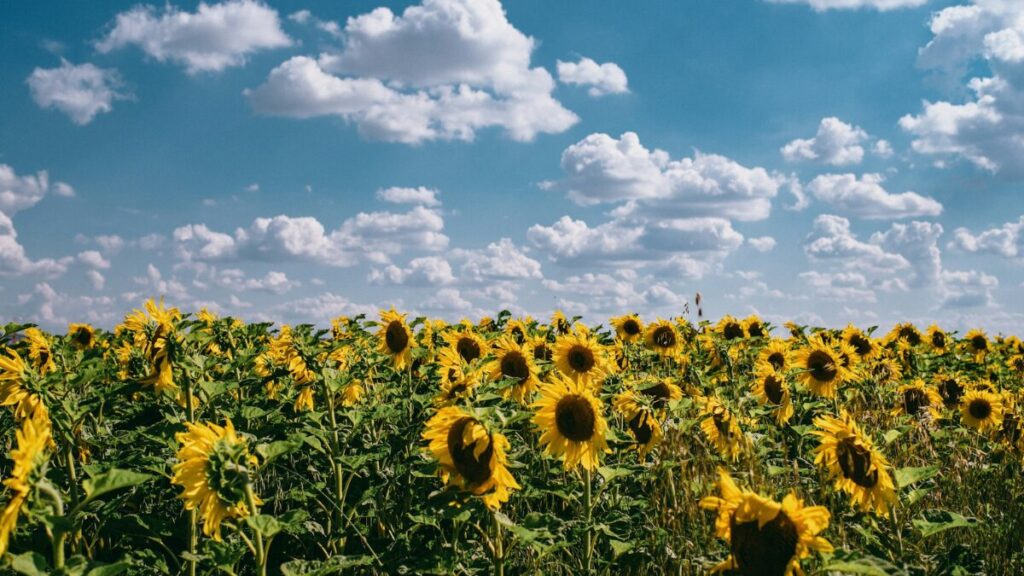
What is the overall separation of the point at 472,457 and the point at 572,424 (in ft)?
3.40

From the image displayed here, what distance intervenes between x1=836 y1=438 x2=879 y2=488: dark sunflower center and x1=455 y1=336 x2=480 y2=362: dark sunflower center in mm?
4157

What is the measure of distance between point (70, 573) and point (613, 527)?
3245 millimetres

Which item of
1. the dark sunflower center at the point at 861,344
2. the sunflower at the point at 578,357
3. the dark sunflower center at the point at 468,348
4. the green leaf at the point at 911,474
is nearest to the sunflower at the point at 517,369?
the sunflower at the point at 578,357

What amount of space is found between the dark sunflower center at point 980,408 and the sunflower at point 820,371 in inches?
72.9

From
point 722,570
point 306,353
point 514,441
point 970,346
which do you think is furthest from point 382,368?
point 970,346

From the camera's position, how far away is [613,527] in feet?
15.7

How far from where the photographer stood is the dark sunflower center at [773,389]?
24.6 feet

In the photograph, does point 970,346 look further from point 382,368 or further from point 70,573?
point 70,573

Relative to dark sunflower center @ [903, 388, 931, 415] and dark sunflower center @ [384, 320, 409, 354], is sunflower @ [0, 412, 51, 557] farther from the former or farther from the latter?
dark sunflower center @ [903, 388, 931, 415]

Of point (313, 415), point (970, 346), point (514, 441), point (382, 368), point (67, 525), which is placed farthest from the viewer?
point (970, 346)

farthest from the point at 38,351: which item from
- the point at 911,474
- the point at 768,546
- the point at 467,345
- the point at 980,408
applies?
the point at 980,408

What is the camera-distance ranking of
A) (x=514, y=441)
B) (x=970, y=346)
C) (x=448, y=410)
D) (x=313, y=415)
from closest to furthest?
(x=448, y=410), (x=313, y=415), (x=514, y=441), (x=970, y=346)

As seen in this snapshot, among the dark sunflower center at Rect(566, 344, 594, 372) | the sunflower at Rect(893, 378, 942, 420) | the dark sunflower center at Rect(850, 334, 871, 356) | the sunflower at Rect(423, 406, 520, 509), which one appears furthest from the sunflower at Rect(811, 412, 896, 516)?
the dark sunflower center at Rect(850, 334, 871, 356)

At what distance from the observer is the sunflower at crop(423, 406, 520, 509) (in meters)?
3.73
